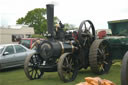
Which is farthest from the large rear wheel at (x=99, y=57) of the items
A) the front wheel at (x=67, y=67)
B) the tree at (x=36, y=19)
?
the tree at (x=36, y=19)

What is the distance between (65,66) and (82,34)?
1473 millimetres

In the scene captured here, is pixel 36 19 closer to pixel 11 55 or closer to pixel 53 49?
pixel 11 55

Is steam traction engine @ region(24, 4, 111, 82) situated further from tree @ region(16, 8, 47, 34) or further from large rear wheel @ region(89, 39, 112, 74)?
tree @ region(16, 8, 47, 34)

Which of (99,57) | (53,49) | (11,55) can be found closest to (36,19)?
(11,55)

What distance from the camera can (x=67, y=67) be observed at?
6.42 meters

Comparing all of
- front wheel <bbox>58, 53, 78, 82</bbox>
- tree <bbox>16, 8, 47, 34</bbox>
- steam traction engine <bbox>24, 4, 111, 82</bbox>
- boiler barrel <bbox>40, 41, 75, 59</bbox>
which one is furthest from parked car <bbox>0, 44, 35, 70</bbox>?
tree <bbox>16, 8, 47, 34</bbox>

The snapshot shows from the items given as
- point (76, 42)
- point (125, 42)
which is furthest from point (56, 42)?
point (125, 42)

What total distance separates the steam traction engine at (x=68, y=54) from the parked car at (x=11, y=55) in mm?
1975

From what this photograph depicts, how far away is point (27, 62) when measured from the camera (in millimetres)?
6863

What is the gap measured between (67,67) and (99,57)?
152 cm

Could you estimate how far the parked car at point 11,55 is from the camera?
9016 millimetres

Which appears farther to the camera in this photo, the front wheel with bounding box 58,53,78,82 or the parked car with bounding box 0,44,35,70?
the parked car with bounding box 0,44,35,70

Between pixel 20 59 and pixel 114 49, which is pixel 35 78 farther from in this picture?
pixel 114 49

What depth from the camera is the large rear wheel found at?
23.5ft
